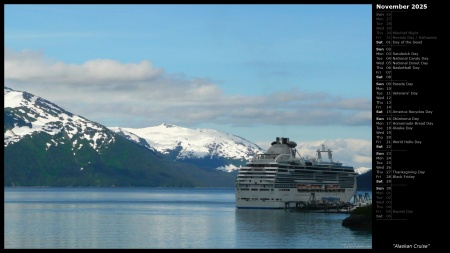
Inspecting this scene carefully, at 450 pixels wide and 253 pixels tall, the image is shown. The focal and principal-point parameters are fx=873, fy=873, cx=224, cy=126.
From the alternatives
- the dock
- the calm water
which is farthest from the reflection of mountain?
the dock

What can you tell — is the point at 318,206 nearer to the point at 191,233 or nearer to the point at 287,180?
the point at 287,180

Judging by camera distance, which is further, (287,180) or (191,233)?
(287,180)

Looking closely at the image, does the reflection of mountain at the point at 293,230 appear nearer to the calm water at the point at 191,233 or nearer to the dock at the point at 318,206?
the calm water at the point at 191,233

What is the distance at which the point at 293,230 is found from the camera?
106 metres

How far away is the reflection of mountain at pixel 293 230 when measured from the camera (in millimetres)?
87562

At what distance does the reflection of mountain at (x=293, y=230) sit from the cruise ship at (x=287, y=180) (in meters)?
7.41

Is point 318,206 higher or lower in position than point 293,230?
higher

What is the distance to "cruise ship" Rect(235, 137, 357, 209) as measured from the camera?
521ft

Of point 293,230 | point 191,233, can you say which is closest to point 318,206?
point 293,230

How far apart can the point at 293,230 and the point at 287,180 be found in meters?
56.6

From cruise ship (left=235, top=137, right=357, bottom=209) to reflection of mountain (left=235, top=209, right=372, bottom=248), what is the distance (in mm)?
7415
